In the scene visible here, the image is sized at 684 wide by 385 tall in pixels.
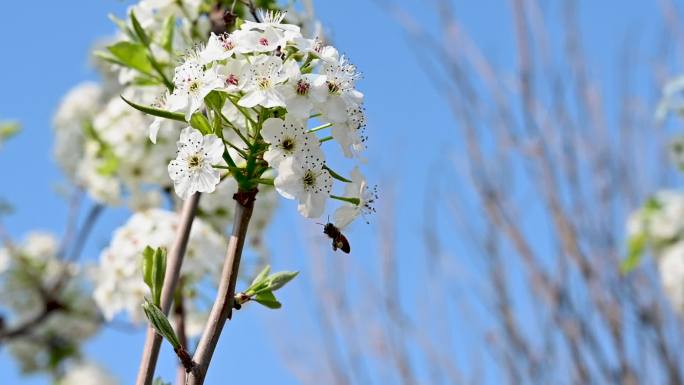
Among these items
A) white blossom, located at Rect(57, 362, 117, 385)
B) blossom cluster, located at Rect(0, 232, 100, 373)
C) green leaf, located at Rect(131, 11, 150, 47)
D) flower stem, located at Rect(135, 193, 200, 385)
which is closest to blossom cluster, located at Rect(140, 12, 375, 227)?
flower stem, located at Rect(135, 193, 200, 385)

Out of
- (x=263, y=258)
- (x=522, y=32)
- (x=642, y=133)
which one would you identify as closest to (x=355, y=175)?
(x=263, y=258)

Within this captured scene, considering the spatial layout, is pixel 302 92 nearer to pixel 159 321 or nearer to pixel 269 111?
pixel 269 111

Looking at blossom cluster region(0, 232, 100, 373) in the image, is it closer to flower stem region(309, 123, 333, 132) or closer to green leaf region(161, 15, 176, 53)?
green leaf region(161, 15, 176, 53)

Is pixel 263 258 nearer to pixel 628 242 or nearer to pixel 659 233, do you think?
pixel 628 242

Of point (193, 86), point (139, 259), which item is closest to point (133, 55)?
point (139, 259)

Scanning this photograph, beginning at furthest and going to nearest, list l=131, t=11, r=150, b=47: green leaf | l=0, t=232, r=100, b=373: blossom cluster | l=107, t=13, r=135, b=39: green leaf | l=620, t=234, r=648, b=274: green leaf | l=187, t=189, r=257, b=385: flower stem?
l=0, t=232, r=100, b=373: blossom cluster, l=620, t=234, r=648, b=274: green leaf, l=107, t=13, r=135, b=39: green leaf, l=131, t=11, r=150, b=47: green leaf, l=187, t=189, r=257, b=385: flower stem

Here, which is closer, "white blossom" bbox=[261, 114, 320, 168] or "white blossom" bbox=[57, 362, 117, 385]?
"white blossom" bbox=[261, 114, 320, 168]

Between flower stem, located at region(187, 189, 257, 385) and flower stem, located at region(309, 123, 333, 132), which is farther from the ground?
flower stem, located at region(309, 123, 333, 132)
